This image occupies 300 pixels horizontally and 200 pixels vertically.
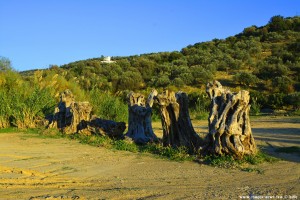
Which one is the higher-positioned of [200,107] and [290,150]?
[200,107]

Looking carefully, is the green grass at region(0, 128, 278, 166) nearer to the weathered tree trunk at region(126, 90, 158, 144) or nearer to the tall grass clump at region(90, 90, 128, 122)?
the weathered tree trunk at region(126, 90, 158, 144)

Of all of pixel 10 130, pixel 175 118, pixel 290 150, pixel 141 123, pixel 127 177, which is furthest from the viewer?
pixel 10 130

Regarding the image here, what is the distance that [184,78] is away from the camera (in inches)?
1377

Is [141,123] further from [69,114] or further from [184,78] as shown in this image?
[184,78]

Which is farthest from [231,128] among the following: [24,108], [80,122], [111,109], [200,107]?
[200,107]

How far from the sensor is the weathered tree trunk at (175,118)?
9.66 metres

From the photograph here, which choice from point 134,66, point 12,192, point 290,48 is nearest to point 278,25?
point 290,48

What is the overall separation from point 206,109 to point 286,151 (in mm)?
13718

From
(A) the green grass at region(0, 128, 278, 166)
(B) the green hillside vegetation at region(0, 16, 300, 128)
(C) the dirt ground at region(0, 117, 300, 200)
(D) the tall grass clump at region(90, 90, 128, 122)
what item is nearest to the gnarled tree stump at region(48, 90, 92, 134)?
(A) the green grass at region(0, 128, 278, 166)

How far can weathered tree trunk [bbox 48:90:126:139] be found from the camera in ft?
41.0

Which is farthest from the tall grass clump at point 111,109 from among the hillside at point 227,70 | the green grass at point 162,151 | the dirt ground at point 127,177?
the hillside at point 227,70

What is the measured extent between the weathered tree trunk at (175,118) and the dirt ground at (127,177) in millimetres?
1025

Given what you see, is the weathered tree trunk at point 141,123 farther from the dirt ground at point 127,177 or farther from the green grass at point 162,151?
the dirt ground at point 127,177

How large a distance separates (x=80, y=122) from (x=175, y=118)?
16.2 ft
